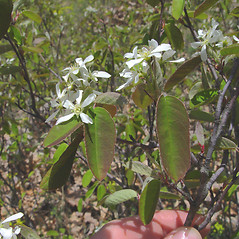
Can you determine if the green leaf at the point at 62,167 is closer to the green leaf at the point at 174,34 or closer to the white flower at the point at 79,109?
the white flower at the point at 79,109

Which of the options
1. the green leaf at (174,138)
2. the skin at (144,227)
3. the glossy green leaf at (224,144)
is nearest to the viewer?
the green leaf at (174,138)

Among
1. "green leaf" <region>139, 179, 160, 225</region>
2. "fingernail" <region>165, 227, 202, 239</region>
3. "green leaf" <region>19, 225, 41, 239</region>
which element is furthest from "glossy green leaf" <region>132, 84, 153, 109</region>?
"green leaf" <region>19, 225, 41, 239</region>

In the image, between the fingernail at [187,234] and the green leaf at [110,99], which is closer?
the green leaf at [110,99]

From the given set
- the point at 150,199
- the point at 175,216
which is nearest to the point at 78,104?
the point at 150,199

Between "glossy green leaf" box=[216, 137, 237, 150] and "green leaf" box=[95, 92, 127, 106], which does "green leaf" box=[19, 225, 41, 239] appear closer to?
"green leaf" box=[95, 92, 127, 106]

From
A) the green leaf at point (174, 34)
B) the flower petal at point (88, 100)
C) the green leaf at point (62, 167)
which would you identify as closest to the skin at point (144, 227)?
the green leaf at point (62, 167)

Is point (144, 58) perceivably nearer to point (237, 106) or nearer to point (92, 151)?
point (92, 151)
